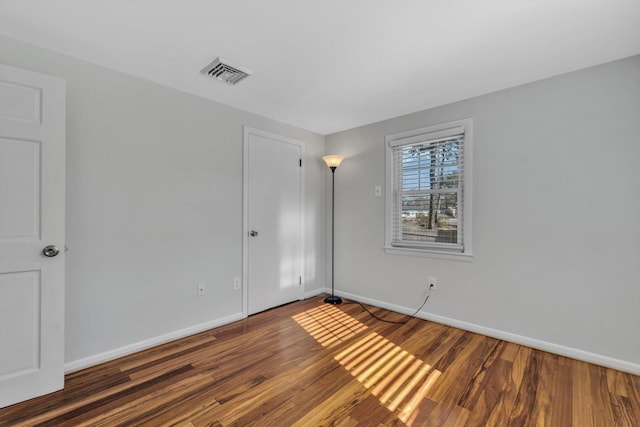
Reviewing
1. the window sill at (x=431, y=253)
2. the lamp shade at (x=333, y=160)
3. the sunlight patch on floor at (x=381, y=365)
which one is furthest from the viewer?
the lamp shade at (x=333, y=160)

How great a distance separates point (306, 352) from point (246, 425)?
2.76ft

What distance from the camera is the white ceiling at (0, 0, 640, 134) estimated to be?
157 centimetres

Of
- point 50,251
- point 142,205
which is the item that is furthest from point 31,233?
point 142,205

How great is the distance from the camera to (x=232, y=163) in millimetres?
2943

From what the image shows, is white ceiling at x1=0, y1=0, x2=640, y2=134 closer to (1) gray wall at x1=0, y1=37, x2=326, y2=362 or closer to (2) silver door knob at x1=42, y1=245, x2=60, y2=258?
(1) gray wall at x1=0, y1=37, x2=326, y2=362

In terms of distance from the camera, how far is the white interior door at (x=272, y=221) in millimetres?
3113

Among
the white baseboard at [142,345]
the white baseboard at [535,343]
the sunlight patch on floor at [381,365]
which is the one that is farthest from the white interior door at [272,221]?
the white baseboard at [535,343]

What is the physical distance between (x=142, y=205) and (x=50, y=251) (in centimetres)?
68

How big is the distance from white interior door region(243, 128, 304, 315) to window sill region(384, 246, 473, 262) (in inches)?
47.3

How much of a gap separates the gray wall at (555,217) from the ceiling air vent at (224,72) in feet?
6.31

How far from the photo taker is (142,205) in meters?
2.35

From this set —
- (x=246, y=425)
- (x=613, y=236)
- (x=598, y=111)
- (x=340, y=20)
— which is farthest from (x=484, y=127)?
(x=246, y=425)

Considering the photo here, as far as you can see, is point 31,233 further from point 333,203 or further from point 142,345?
point 333,203

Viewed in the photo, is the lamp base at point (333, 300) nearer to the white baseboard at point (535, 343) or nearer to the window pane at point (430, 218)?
the white baseboard at point (535, 343)
